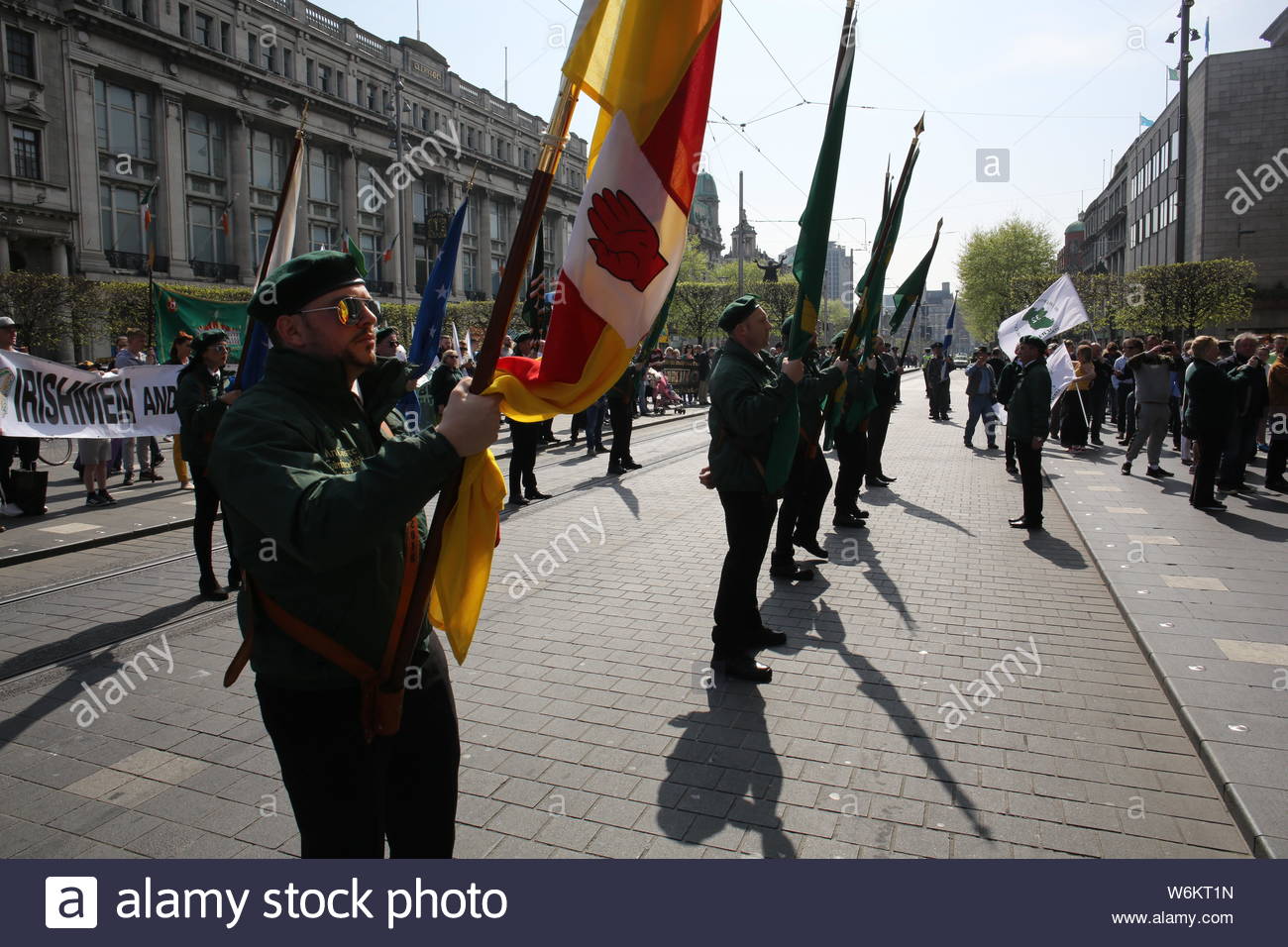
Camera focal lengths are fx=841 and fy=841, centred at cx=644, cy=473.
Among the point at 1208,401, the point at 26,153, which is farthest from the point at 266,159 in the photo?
the point at 1208,401

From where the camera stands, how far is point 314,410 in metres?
2.04

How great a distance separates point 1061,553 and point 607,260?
7.55 meters

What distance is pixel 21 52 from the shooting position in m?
35.6

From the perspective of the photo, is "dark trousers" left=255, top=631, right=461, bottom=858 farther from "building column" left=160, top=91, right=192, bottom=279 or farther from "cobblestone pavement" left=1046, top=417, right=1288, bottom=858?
"building column" left=160, top=91, right=192, bottom=279

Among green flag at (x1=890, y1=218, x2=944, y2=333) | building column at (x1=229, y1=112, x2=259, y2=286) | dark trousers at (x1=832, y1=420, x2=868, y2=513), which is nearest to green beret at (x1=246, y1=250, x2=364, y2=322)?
dark trousers at (x1=832, y1=420, x2=868, y2=513)

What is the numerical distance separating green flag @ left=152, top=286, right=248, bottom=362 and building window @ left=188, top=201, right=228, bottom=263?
3374 centimetres

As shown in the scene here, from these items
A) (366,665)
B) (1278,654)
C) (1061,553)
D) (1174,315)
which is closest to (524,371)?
(366,665)

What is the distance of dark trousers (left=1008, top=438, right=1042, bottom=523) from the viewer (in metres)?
9.45

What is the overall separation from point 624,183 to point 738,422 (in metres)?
2.70

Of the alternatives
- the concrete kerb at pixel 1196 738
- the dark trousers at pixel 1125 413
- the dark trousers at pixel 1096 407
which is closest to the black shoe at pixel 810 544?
the concrete kerb at pixel 1196 738

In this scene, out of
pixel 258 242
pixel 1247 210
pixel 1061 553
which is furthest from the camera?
pixel 258 242

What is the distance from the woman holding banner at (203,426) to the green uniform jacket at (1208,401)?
10.4 m
